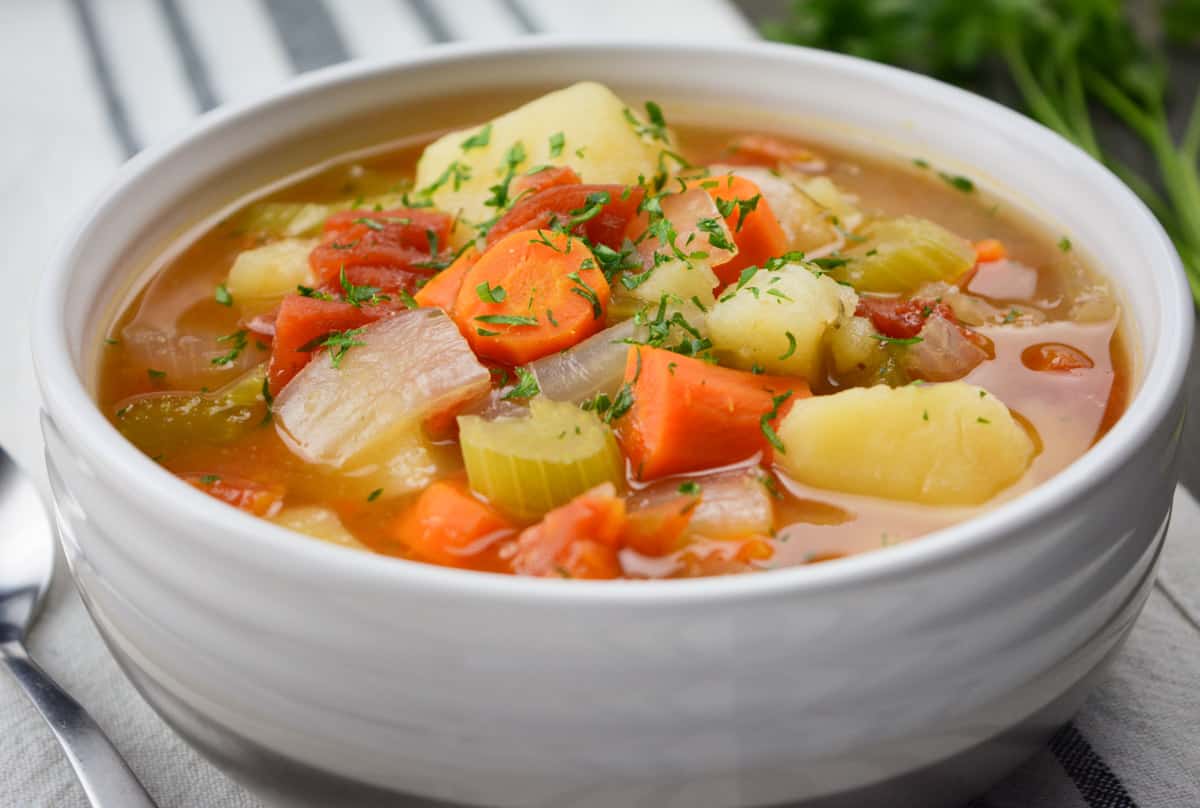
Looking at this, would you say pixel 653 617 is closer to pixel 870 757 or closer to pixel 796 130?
pixel 870 757

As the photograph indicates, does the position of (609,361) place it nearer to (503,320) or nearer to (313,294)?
(503,320)

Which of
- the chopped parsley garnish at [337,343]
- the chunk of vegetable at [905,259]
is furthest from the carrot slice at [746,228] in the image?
the chopped parsley garnish at [337,343]

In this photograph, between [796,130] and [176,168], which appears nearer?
[176,168]

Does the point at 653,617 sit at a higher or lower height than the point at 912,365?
higher

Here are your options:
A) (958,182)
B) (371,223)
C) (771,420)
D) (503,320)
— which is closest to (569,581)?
(771,420)

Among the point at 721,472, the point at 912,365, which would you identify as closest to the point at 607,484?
the point at 721,472

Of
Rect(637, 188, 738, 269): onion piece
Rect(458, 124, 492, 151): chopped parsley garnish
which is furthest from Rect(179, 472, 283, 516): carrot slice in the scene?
Rect(458, 124, 492, 151): chopped parsley garnish

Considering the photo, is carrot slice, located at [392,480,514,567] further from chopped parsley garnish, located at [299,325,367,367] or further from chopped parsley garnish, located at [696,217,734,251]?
chopped parsley garnish, located at [696,217,734,251]
